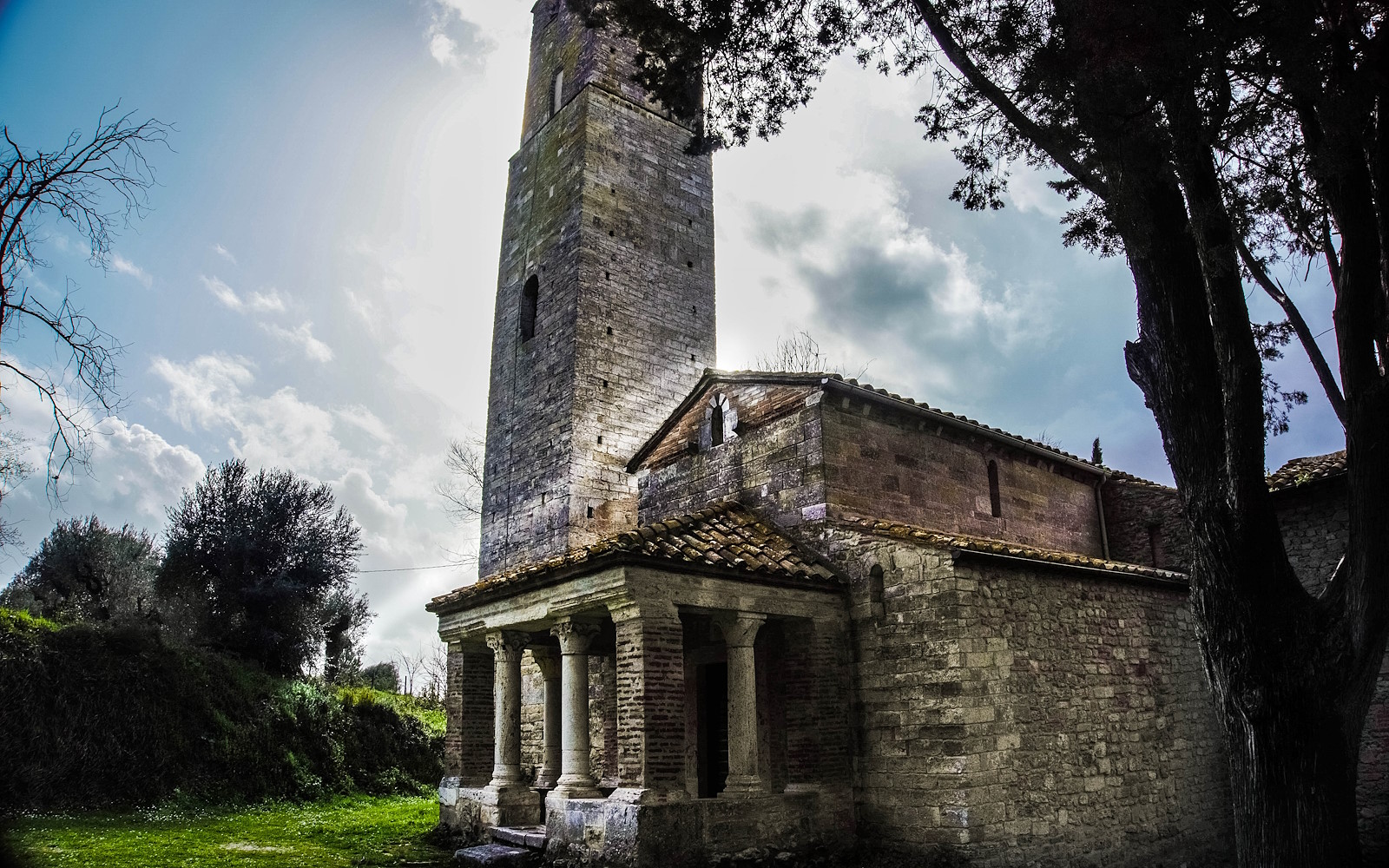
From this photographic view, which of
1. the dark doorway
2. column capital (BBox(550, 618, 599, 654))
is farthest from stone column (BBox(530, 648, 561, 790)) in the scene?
the dark doorway

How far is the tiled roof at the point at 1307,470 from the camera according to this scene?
1193cm

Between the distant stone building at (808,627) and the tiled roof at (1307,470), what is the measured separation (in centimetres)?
8

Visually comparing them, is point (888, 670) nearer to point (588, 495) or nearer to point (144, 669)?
point (588, 495)

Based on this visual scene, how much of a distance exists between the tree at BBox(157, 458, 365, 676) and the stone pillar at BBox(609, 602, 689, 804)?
1420cm

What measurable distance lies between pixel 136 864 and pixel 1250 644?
10763 mm

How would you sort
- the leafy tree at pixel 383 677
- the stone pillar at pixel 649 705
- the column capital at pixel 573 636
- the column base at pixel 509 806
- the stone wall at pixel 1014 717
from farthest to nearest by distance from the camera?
the leafy tree at pixel 383 677 < the column base at pixel 509 806 < the column capital at pixel 573 636 < the stone wall at pixel 1014 717 < the stone pillar at pixel 649 705

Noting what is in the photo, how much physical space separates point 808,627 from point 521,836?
161 inches

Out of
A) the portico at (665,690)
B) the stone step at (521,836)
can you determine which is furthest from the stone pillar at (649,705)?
the stone step at (521,836)

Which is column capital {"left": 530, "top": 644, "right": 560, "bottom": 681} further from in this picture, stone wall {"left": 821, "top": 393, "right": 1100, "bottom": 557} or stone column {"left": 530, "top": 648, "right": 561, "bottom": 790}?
stone wall {"left": 821, "top": 393, "right": 1100, "bottom": 557}

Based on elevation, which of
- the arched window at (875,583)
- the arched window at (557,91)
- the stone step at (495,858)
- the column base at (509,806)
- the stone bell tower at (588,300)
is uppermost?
the arched window at (557,91)

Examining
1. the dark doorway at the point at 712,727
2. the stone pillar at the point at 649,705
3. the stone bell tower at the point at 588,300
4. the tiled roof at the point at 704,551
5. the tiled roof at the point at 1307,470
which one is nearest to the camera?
the stone pillar at the point at 649,705

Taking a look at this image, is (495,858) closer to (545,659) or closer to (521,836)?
(521,836)

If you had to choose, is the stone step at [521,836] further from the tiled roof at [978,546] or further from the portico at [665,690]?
the tiled roof at [978,546]

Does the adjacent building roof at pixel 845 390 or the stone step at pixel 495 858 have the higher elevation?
the adjacent building roof at pixel 845 390
